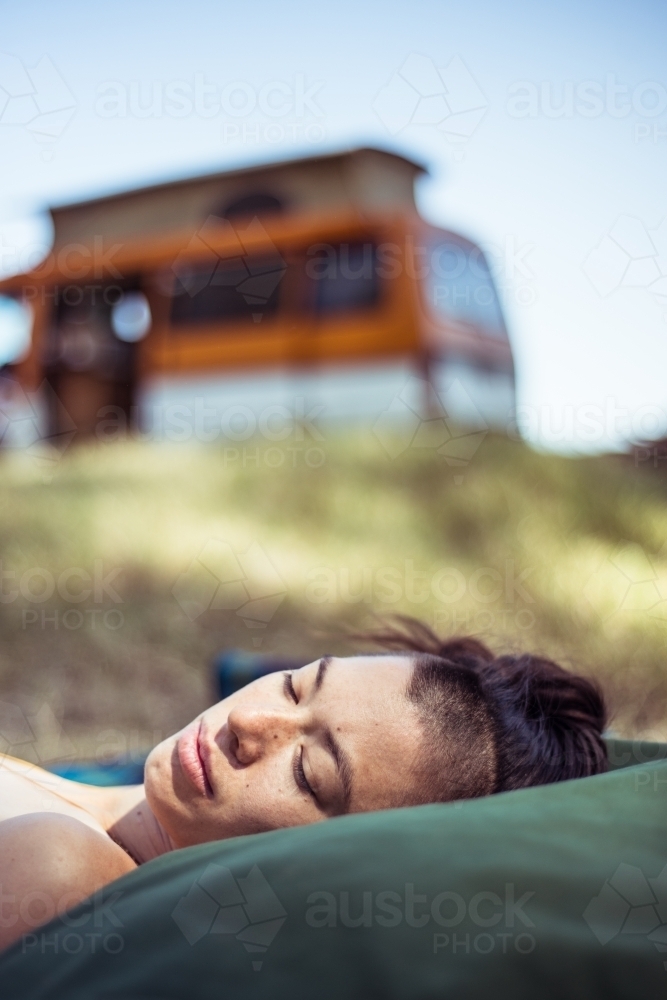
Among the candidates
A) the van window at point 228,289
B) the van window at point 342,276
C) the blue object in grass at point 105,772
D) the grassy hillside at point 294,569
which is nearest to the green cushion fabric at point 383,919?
the blue object in grass at point 105,772

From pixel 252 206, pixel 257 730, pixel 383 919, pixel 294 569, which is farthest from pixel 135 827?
pixel 252 206

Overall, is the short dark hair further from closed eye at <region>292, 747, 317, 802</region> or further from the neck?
the neck

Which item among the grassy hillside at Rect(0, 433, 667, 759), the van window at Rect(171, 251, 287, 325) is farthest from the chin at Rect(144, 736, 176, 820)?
the van window at Rect(171, 251, 287, 325)

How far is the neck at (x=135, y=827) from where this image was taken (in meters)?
1.08

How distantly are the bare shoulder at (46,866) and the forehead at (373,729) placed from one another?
0.26 metres

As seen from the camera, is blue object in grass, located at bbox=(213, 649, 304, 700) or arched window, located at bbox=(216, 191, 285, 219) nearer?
blue object in grass, located at bbox=(213, 649, 304, 700)

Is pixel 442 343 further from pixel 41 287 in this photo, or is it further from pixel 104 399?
pixel 41 287

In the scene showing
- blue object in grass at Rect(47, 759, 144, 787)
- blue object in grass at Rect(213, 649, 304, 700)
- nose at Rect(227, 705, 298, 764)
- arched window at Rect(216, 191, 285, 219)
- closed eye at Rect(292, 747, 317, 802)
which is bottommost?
blue object in grass at Rect(47, 759, 144, 787)

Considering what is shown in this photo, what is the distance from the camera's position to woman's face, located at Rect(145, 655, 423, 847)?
3.11 feet

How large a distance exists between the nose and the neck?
0.15 meters

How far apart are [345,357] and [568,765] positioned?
4.20m

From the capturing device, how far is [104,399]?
19.9 ft

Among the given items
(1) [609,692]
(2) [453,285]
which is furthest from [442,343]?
(1) [609,692]

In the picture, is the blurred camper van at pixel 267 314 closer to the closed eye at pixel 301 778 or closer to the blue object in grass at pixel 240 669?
the blue object in grass at pixel 240 669
